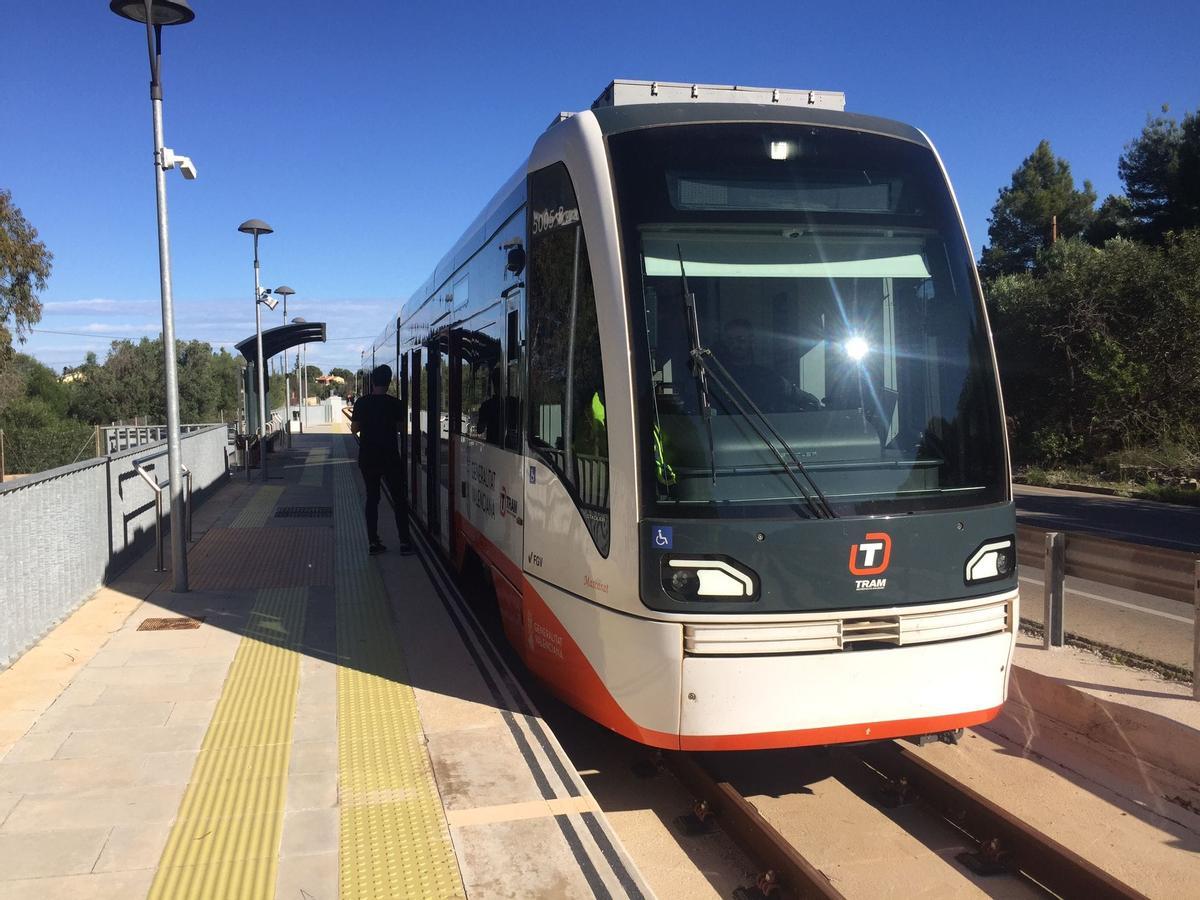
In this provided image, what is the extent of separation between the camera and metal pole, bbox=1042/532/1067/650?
6852 millimetres

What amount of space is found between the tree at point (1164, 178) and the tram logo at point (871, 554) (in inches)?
1233

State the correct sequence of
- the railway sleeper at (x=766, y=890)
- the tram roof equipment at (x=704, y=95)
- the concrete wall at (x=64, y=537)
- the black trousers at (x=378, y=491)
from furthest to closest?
the black trousers at (x=378, y=491)
the concrete wall at (x=64, y=537)
the tram roof equipment at (x=704, y=95)
the railway sleeper at (x=766, y=890)

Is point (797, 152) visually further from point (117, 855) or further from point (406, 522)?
point (406, 522)

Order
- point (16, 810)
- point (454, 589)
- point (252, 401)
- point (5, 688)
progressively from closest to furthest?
point (16, 810)
point (5, 688)
point (454, 589)
point (252, 401)

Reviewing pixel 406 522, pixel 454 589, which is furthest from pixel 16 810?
pixel 406 522

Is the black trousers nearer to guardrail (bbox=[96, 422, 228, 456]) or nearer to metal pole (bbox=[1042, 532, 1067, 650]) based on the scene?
guardrail (bbox=[96, 422, 228, 456])

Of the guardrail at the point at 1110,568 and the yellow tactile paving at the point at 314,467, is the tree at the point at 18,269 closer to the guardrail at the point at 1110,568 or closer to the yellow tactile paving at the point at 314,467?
the yellow tactile paving at the point at 314,467

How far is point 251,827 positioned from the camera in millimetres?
4090

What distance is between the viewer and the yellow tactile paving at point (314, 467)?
2100 cm

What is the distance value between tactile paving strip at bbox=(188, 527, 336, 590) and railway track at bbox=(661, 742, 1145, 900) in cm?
549

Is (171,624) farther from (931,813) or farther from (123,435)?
(123,435)

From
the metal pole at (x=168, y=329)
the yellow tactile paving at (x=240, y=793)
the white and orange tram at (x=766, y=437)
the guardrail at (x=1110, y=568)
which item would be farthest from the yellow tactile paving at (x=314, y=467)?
the white and orange tram at (x=766, y=437)

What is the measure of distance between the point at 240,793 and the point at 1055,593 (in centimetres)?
539

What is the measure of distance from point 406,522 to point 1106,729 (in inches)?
300
